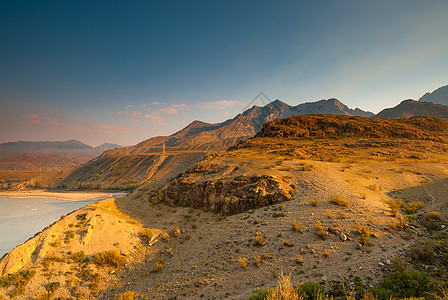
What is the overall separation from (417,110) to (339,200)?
146 m

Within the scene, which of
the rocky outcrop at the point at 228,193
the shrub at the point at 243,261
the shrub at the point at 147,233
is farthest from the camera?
the rocky outcrop at the point at 228,193

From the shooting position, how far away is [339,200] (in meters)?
12.0

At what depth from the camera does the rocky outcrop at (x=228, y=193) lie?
48.2ft

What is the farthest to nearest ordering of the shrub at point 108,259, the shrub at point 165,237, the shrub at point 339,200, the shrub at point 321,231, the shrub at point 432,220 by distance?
the shrub at point 165,237 < the shrub at point 339,200 < the shrub at point 108,259 < the shrub at point 321,231 < the shrub at point 432,220

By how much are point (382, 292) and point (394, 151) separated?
111 feet

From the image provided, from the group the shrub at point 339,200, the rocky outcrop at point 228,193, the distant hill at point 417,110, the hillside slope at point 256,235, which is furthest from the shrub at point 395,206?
the distant hill at point 417,110

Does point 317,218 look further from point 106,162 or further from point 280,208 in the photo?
point 106,162

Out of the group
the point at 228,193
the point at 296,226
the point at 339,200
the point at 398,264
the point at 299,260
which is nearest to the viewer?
the point at 398,264

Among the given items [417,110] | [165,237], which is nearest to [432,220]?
[165,237]

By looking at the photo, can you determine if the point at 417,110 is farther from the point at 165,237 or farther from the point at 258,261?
the point at 165,237

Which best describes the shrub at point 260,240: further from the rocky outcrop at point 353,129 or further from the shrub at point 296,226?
the rocky outcrop at point 353,129

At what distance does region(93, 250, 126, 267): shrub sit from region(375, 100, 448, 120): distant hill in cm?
13657

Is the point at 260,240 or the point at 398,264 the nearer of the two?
the point at 398,264

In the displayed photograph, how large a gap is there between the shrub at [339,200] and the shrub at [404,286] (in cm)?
614
